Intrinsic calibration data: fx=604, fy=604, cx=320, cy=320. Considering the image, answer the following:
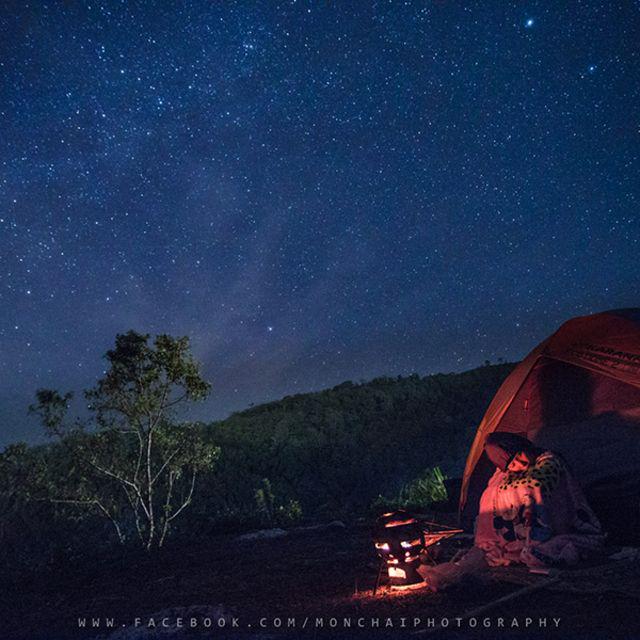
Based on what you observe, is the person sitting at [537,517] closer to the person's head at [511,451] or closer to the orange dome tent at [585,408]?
the person's head at [511,451]

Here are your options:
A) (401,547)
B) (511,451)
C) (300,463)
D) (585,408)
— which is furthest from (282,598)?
(300,463)

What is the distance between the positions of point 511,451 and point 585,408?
5.94ft

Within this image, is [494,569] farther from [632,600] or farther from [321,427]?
[321,427]

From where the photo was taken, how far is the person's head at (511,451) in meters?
5.89

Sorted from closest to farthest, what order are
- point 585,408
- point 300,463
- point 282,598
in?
point 282,598
point 585,408
point 300,463

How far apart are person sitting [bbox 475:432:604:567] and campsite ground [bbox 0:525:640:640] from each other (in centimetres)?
38

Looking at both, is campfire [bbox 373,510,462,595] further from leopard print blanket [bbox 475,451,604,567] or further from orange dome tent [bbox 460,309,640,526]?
orange dome tent [bbox 460,309,640,526]

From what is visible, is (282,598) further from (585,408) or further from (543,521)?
(585,408)

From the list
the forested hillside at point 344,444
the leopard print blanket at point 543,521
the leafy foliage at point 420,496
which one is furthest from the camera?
the forested hillside at point 344,444

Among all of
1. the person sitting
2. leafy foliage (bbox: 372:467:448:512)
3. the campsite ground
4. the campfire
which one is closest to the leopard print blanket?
the person sitting

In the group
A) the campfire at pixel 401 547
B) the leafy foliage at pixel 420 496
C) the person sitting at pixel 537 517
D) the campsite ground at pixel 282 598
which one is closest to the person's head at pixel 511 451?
the person sitting at pixel 537 517

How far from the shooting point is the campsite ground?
13.2ft

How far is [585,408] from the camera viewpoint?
728 cm

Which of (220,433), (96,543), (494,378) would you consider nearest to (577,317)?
(96,543)
